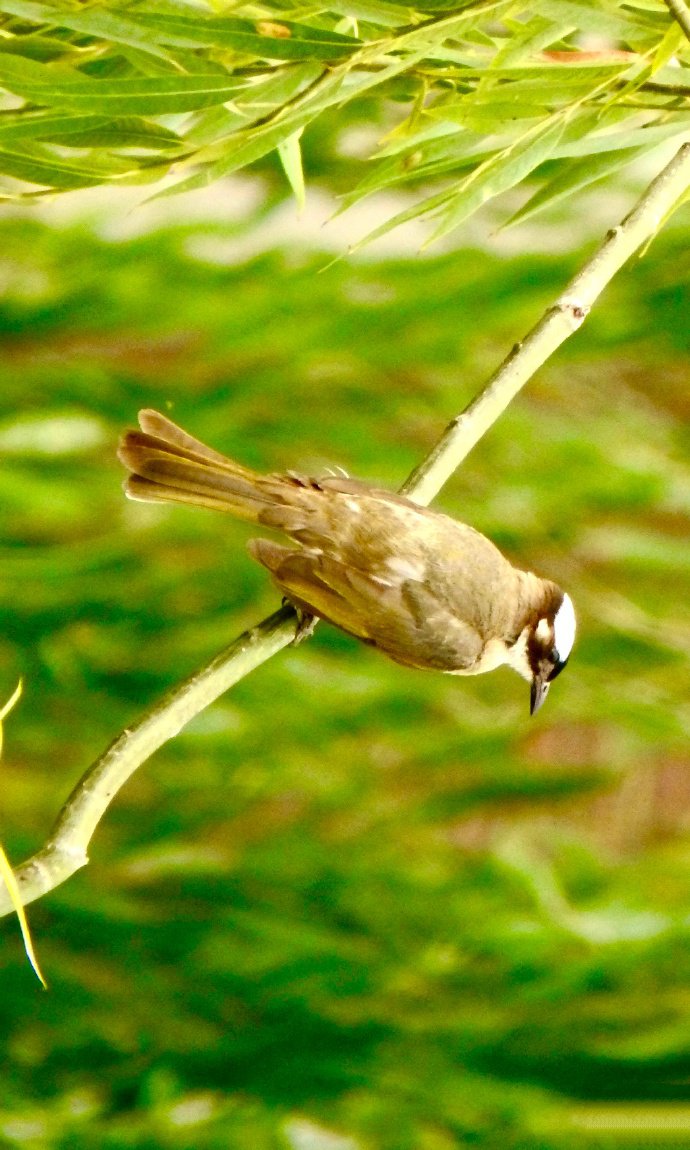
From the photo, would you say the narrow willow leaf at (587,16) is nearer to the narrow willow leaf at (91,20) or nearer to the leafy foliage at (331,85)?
the leafy foliage at (331,85)

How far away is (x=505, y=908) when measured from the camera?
1179mm

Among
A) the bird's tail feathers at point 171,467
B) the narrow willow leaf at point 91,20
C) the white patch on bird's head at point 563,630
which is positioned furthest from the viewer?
the white patch on bird's head at point 563,630

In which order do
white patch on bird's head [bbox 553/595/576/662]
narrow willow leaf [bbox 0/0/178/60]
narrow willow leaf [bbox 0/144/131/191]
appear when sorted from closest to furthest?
narrow willow leaf [bbox 0/0/178/60] < narrow willow leaf [bbox 0/144/131/191] < white patch on bird's head [bbox 553/595/576/662]

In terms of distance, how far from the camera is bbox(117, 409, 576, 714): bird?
95 centimetres

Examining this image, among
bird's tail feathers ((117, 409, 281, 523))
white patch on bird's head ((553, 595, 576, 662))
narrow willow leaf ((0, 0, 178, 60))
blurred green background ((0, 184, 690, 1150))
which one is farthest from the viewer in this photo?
white patch on bird's head ((553, 595, 576, 662))

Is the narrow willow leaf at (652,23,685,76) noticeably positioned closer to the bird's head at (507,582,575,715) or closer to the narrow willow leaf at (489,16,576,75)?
the narrow willow leaf at (489,16,576,75)

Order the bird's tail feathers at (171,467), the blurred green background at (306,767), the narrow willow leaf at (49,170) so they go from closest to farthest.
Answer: the narrow willow leaf at (49,170)
the bird's tail feathers at (171,467)
the blurred green background at (306,767)

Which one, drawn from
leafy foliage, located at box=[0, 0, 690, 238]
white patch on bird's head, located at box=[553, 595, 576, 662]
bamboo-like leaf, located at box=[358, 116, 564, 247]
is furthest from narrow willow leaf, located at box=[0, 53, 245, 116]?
white patch on bird's head, located at box=[553, 595, 576, 662]

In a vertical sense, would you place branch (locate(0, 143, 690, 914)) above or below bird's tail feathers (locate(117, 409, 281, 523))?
below

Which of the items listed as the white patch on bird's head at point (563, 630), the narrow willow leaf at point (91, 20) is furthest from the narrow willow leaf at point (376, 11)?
the white patch on bird's head at point (563, 630)

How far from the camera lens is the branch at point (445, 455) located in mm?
595

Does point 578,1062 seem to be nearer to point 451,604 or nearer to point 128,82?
point 451,604

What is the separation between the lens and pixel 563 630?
122cm

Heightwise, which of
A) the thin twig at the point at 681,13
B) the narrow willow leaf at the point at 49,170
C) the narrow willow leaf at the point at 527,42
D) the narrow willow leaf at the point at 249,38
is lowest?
the thin twig at the point at 681,13
